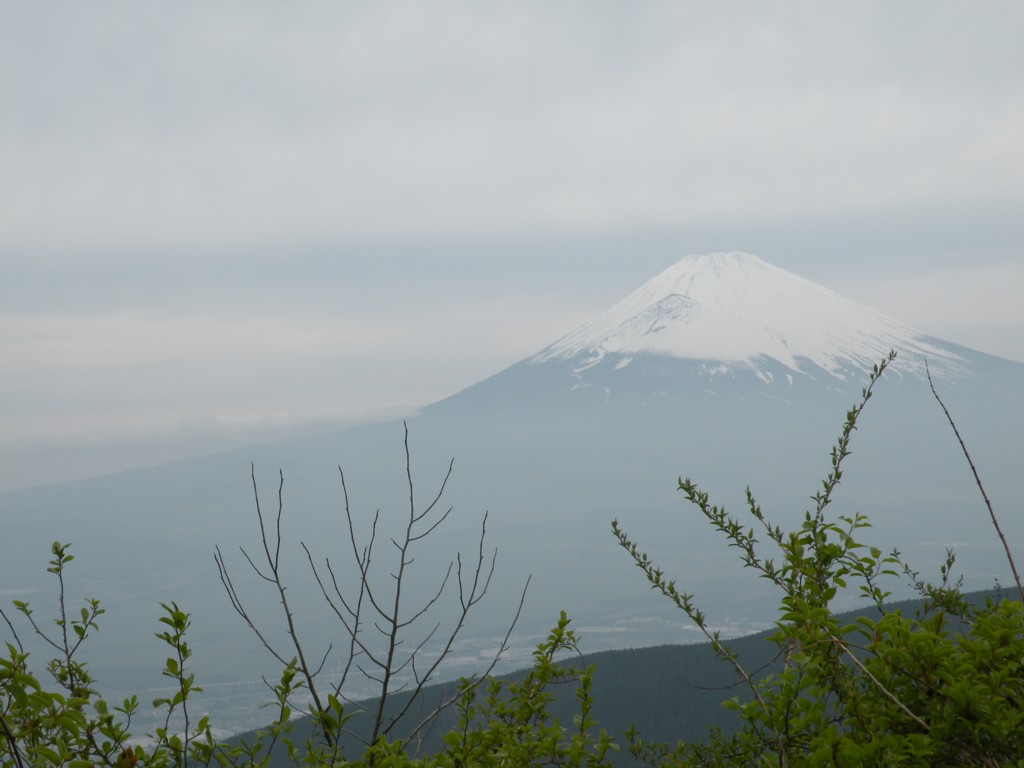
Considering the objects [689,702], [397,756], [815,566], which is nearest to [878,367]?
[815,566]

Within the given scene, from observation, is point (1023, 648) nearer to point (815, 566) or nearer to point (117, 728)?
point (815, 566)

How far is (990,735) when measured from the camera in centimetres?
221

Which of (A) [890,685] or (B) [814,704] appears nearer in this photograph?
(A) [890,685]

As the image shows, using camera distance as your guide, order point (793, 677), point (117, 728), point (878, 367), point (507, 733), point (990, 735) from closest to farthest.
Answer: point (990, 735), point (793, 677), point (117, 728), point (507, 733), point (878, 367)

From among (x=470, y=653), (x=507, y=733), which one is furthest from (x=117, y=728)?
(x=470, y=653)

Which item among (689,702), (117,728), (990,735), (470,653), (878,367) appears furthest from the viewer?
(470,653)

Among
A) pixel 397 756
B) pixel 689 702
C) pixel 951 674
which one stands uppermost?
pixel 951 674

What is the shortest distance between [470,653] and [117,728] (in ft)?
612

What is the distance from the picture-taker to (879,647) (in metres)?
2.37

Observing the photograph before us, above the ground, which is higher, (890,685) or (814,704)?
(890,685)

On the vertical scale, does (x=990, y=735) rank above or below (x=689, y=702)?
above

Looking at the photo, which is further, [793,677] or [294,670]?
[294,670]

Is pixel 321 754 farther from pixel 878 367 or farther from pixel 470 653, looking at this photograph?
pixel 470 653

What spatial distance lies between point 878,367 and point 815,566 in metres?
1.41
